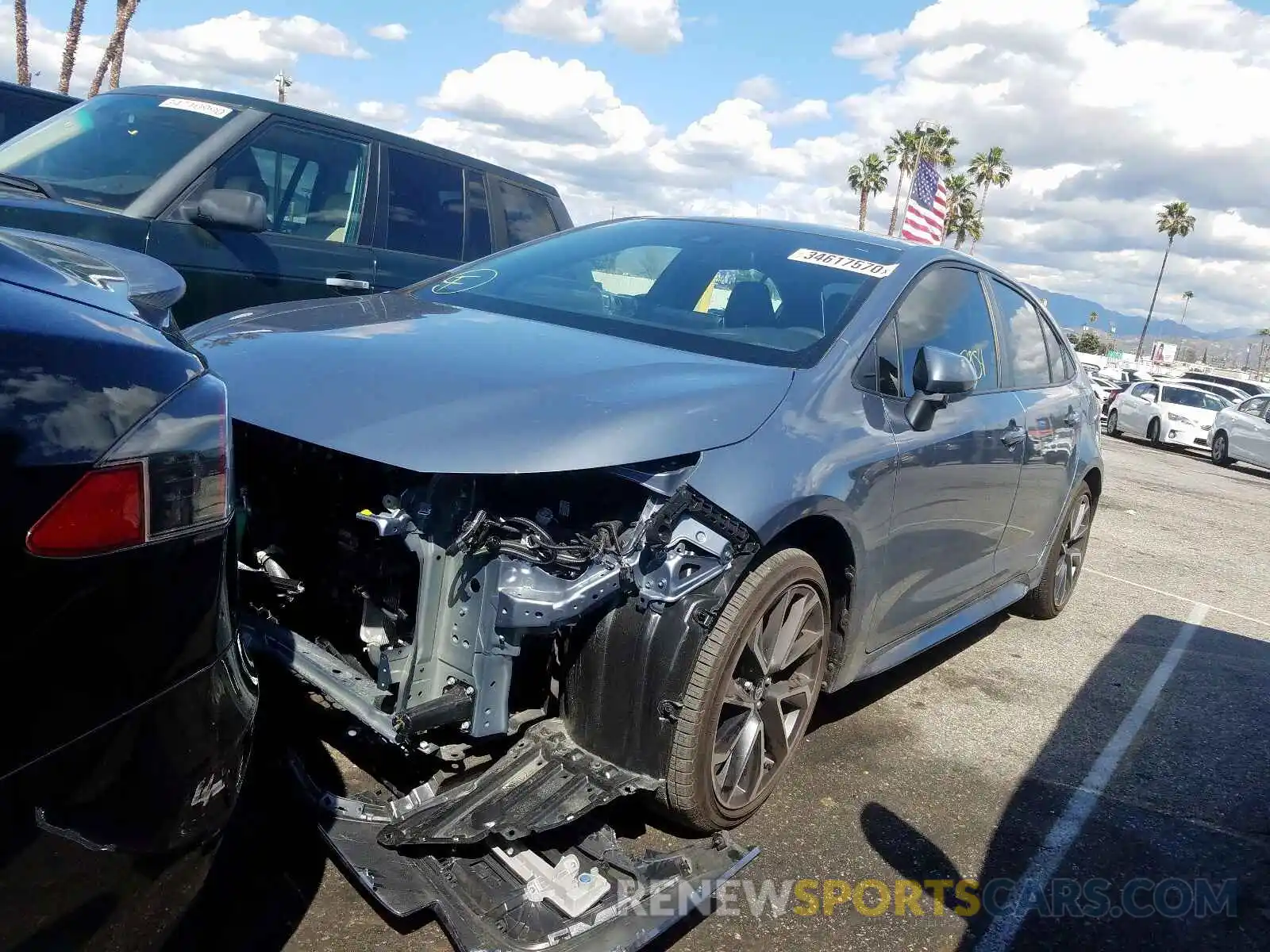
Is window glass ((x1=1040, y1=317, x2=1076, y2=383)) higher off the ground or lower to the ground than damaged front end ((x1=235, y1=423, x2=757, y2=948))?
higher

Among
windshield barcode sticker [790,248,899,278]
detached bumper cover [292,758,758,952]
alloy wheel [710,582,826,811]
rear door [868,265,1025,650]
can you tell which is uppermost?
windshield barcode sticker [790,248,899,278]

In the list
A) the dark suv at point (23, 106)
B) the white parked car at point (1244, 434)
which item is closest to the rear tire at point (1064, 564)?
the dark suv at point (23, 106)

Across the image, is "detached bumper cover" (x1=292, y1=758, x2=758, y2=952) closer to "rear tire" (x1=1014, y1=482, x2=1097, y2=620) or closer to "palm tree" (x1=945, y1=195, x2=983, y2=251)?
"rear tire" (x1=1014, y1=482, x2=1097, y2=620)

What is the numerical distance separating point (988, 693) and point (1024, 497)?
2.85ft

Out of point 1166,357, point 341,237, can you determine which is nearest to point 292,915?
point 341,237

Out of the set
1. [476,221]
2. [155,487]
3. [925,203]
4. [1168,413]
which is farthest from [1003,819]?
[1168,413]

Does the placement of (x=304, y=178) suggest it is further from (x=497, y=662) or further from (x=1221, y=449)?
(x=1221, y=449)

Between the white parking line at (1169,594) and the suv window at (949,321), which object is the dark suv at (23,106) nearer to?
the suv window at (949,321)

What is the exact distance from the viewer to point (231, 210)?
188 inches

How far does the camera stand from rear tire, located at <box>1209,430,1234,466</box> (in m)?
19.2

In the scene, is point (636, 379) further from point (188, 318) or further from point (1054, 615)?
point (1054, 615)

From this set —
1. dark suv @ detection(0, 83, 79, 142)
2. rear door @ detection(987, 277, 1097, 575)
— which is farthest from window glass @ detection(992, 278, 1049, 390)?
dark suv @ detection(0, 83, 79, 142)

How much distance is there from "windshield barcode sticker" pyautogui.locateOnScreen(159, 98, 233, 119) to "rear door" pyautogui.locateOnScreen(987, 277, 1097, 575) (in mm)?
3837

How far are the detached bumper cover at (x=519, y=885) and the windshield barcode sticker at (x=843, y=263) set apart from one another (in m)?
2.00
